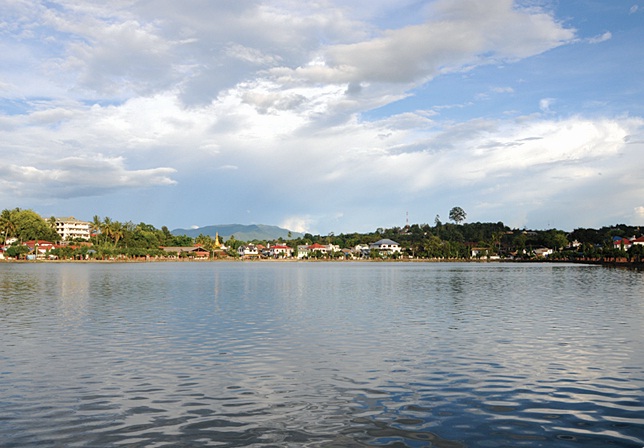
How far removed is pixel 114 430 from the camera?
1272 cm

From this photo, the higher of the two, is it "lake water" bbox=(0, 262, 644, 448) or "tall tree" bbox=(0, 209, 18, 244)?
→ "tall tree" bbox=(0, 209, 18, 244)

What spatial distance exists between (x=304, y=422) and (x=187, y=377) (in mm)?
6316

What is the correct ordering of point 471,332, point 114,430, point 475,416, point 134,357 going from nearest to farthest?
point 114,430 < point 475,416 < point 134,357 < point 471,332

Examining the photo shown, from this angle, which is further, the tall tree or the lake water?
the tall tree

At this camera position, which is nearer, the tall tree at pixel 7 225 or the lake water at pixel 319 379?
the lake water at pixel 319 379

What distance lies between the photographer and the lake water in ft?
41.5

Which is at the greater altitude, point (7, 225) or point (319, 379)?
point (7, 225)

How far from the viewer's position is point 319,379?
59.3 feet

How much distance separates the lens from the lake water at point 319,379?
12664 mm

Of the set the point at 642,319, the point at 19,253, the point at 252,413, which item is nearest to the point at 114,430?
the point at 252,413

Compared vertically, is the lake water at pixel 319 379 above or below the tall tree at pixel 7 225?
below

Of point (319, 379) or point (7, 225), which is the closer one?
point (319, 379)

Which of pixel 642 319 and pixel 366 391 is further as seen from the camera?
pixel 642 319

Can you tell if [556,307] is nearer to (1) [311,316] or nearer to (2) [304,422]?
(1) [311,316]
